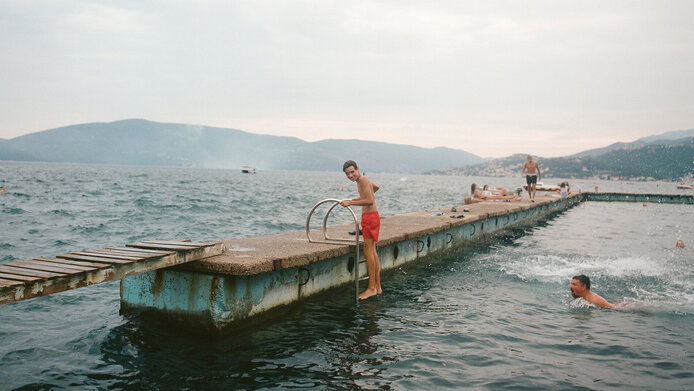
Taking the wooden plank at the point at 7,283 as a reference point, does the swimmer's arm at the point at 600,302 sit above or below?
below

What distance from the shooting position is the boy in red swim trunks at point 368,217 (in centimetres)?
805

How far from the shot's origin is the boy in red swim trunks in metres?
8.05

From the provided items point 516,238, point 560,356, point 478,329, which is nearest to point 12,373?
point 478,329

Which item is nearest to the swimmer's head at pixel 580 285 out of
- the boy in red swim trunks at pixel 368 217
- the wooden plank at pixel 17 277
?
the boy in red swim trunks at pixel 368 217

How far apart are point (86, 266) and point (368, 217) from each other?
14.8ft

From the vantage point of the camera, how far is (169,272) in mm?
6816

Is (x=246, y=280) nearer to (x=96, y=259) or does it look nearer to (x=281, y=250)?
(x=281, y=250)

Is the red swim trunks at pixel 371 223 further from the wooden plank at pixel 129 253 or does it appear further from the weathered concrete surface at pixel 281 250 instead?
the wooden plank at pixel 129 253

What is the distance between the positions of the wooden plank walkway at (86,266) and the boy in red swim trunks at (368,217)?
2453 mm

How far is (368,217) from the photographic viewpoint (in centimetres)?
837

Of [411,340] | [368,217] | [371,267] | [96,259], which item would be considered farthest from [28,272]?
[371,267]

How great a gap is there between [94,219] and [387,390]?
84.5 feet

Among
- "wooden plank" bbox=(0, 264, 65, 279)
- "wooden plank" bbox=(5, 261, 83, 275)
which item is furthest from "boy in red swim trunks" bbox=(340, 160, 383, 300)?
"wooden plank" bbox=(0, 264, 65, 279)

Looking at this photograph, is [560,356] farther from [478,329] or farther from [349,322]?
[349,322]
